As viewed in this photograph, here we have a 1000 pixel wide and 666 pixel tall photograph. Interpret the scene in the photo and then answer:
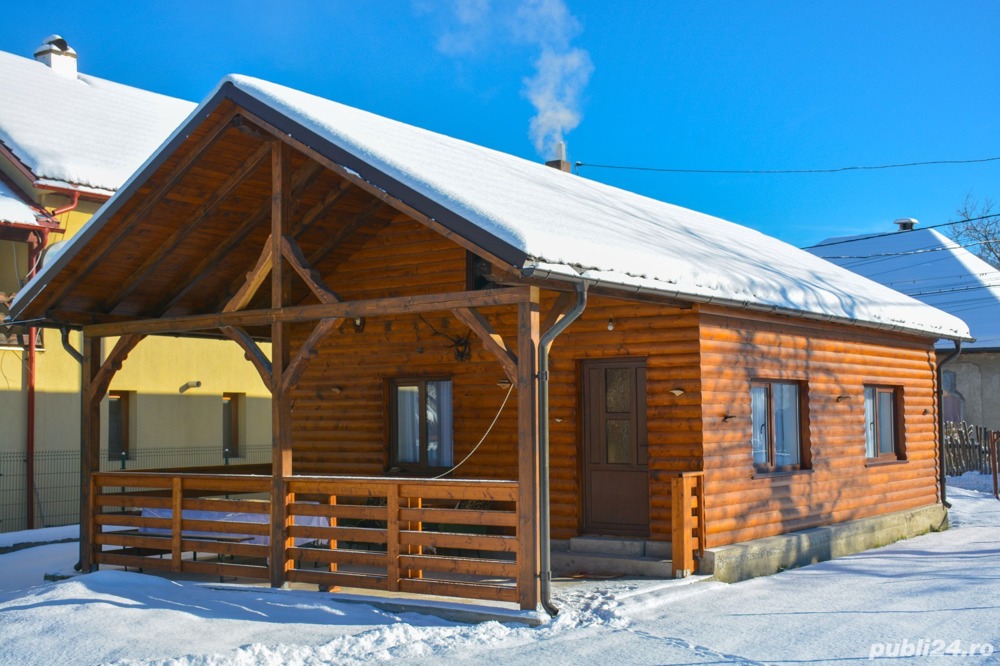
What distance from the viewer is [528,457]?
8.72 meters

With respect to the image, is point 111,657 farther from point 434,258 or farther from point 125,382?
point 125,382

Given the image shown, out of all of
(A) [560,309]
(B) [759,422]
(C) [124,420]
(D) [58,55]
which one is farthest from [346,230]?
(D) [58,55]

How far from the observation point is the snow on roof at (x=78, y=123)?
62.4 ft

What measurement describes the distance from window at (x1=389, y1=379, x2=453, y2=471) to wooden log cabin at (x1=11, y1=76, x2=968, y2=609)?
0.12 feet

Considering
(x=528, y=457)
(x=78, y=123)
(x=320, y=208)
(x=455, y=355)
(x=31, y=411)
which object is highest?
(x=78, y=123)

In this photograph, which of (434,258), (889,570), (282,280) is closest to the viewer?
(282,280)

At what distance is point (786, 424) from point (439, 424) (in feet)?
13.4

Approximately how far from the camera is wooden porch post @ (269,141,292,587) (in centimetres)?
1029

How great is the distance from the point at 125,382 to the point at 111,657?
43.5ft

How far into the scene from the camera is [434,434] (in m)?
13.3

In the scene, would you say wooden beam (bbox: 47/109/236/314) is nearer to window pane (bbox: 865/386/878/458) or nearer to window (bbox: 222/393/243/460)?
window pane (bbox: 865/386/878/458)

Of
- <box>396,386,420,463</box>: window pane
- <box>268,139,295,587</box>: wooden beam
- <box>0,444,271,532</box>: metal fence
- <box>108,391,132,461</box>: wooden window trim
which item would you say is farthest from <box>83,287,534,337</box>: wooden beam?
<box>108,391,132,461</box>: wooden window trim

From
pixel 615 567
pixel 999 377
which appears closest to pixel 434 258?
pixel 615 567

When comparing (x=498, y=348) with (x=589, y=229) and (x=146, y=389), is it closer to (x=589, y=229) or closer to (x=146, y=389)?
(x=589, y=229)
